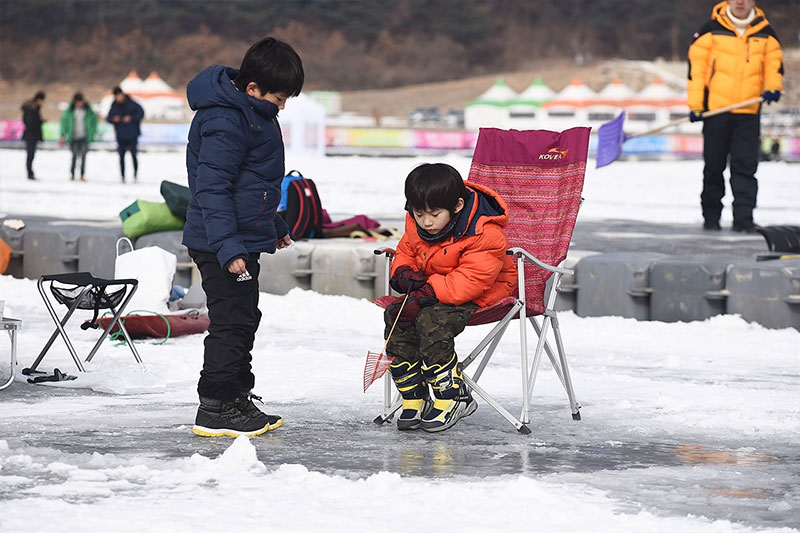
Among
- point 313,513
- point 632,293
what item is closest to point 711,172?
point 632,293

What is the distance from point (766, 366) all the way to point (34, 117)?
16.3 meters

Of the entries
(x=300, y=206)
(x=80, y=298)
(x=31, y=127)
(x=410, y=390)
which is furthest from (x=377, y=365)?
(x=31, y=127)

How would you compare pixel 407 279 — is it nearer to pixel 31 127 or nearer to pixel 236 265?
pixel 236 265

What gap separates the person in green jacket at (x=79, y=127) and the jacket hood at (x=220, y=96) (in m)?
15.4

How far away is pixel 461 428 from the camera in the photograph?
4523 millimetres

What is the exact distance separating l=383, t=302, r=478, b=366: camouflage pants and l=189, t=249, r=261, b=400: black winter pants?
0.51 m

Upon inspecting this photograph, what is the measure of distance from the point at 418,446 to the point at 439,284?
57cm

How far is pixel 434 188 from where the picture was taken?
4250 millimetres

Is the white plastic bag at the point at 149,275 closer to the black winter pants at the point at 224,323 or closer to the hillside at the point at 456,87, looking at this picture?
the black winter pants at the point at 224,323

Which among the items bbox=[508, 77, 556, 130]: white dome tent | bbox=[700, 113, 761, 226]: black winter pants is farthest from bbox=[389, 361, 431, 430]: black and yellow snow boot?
bbox=[508, 77, 556, 130]: white dome tent

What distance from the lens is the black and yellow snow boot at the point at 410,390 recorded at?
14.4 ft

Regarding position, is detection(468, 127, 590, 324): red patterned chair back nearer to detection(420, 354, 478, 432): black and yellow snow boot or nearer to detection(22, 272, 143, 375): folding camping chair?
detection(420, 354, 478, 432): black and yellow snow boot

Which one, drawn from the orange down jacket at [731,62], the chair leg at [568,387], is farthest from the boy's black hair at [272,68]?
the orange down jacket at [731,62]

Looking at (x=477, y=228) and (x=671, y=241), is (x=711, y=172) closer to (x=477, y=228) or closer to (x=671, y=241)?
(x=671, y=241)
